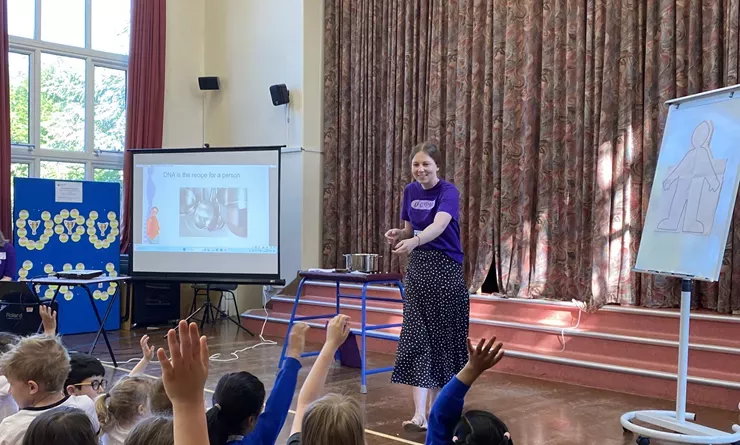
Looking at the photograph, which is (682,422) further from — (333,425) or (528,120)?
(528,120)

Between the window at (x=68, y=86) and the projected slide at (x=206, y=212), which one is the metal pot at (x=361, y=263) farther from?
the window at (x=68, y=86)

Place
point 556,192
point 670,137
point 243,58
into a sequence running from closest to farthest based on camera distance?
1. point 670,137
2. point 556,192
3. point 243,58

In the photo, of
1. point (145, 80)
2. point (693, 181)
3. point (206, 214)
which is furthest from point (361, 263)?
point (145, 80)

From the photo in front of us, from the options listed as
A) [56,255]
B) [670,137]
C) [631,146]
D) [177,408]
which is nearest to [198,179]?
[56,255]

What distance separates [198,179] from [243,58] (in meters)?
2.11


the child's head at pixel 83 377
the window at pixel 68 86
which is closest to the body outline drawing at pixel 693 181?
the child's head at pixel 83 377

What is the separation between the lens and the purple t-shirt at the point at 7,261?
583 cm

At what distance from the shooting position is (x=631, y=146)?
507 centimetres

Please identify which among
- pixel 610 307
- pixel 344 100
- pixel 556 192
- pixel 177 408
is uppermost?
pixel 344 100

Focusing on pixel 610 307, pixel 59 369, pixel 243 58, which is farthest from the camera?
pixel 243 58

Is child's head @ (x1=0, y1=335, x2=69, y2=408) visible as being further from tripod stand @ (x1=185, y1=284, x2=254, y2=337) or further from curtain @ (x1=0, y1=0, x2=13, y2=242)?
curtain @ (x1=0, y1=0, x2=13, y2=242)

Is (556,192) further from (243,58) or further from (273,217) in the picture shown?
(243,58)

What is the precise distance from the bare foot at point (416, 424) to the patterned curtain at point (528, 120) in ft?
6.98

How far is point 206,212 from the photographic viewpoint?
6316mm
